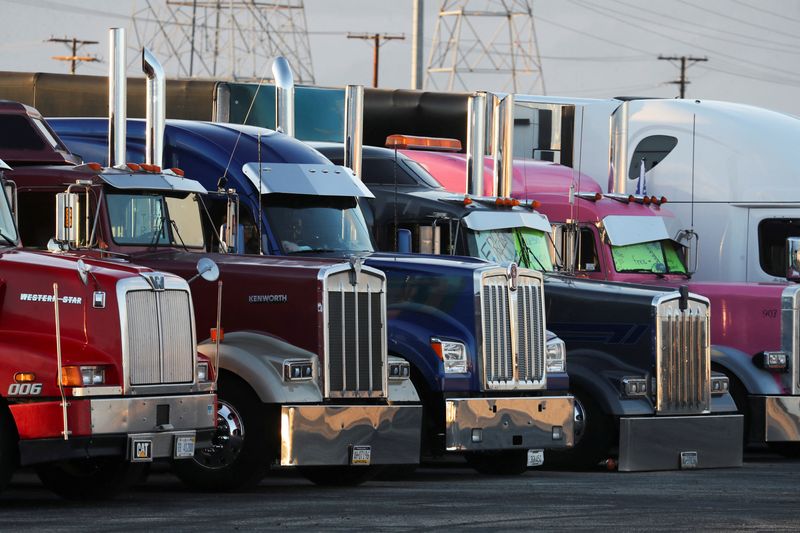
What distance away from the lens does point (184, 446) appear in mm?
12414

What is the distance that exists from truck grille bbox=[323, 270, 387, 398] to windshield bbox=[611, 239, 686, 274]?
20.5 feet

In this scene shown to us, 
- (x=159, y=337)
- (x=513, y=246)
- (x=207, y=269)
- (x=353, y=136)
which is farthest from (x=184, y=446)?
(x=353, y=136)

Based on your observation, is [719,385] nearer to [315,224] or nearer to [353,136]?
[315,224]

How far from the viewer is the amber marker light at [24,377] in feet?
38.8

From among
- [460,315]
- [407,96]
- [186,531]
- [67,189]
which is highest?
[407,96]

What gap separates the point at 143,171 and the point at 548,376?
155 inches

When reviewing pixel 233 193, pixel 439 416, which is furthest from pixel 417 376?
pixel 233 193

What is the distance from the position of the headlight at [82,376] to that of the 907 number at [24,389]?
174 millimetres

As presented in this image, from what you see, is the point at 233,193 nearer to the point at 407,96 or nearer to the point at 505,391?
the point at 505,391

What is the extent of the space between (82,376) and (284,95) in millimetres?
8733

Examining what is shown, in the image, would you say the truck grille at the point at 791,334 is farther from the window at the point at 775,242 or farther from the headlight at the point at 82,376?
the headlight at the point at 82,376

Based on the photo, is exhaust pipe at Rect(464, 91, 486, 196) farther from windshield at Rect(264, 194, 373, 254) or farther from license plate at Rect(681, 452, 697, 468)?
license plate at Rect(681, 452, 697, 468)

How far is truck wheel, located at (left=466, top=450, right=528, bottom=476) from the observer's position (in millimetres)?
16438

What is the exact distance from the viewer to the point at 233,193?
15.8 metres
